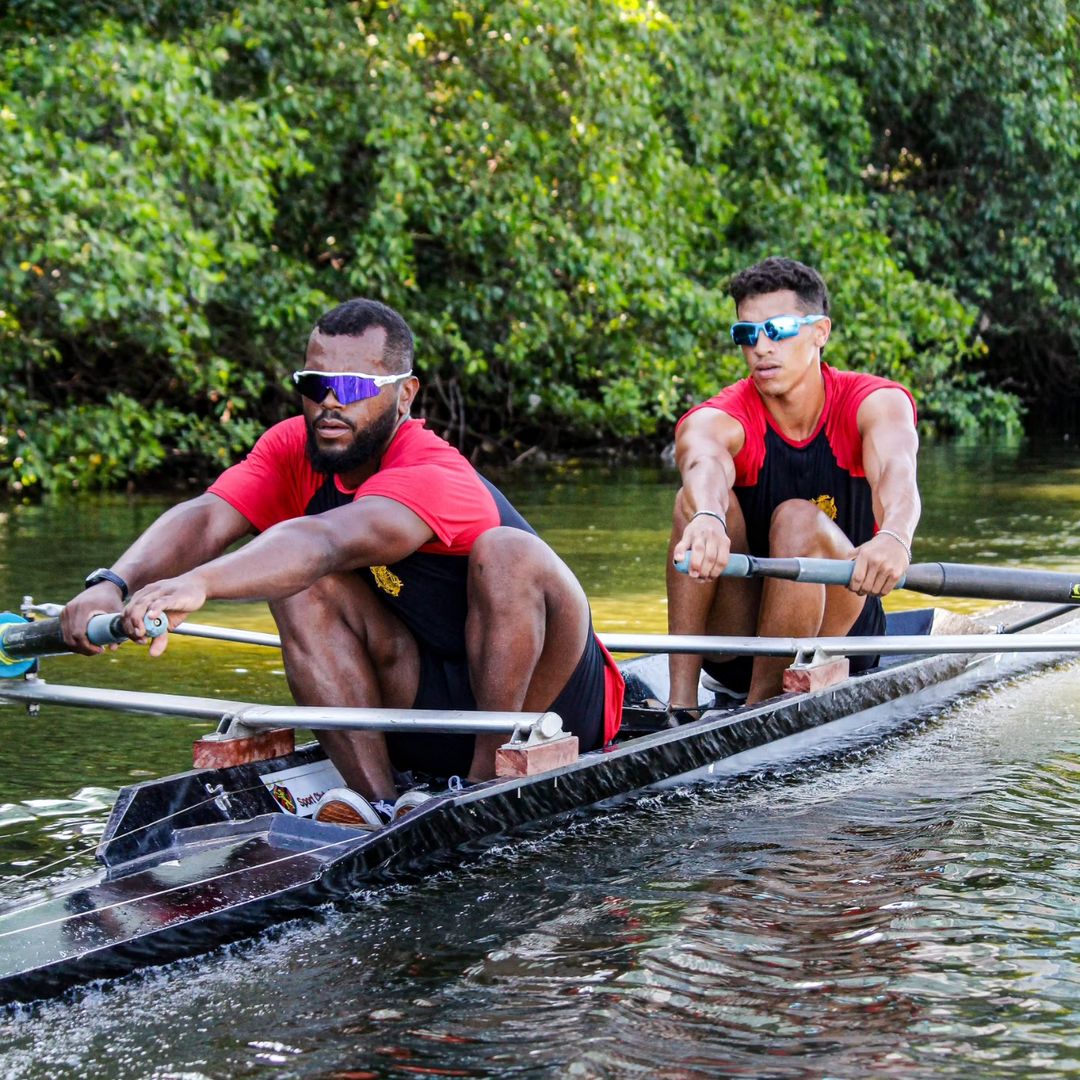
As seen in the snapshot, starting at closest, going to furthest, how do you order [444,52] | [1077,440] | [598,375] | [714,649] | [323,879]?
[323,879]
[714,649]
[444,52]
[598,375]
[1077,440]

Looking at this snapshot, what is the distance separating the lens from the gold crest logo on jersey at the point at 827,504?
5633mm

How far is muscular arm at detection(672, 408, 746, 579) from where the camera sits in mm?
4914

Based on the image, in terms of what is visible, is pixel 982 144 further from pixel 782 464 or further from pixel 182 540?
pixel 182 540

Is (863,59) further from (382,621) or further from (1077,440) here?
(382,621)

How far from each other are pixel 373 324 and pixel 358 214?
12.1m

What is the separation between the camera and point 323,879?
368 centimetres

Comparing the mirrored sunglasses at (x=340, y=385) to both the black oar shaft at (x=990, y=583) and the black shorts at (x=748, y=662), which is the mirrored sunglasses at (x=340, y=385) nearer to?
the black oar shaft at (x=990, y=583)

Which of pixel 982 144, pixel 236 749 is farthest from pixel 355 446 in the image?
pixel 982 144

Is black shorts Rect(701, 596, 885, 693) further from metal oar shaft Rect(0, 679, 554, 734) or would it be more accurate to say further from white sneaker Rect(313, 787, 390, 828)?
white sneaker Rect(313, 787, 390, 828)

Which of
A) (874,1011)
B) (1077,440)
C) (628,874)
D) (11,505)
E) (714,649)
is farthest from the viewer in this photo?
(1077,440)

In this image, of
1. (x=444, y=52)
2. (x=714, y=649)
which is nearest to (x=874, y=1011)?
(x=714, y=649)

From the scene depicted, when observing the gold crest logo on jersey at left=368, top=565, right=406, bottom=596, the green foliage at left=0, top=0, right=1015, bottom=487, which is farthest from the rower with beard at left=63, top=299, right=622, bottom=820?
the green foliage at left=0, top=0, right=1015, bottom=487

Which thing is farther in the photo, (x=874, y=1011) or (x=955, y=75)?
(x=955, y=75)

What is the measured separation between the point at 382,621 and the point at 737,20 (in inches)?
633
